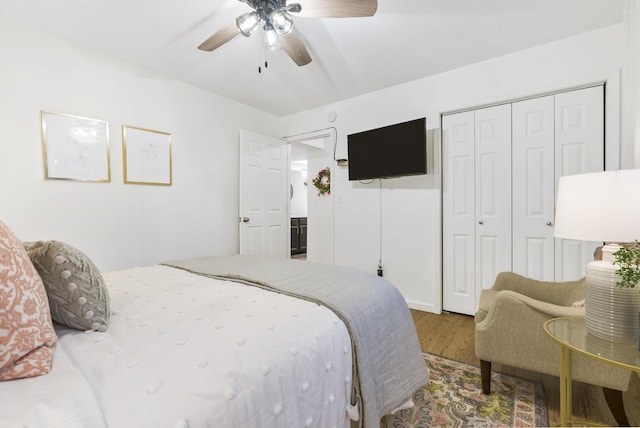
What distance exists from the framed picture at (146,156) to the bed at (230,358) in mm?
1534

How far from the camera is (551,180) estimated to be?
8.03ft

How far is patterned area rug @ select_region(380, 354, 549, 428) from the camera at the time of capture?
142cm

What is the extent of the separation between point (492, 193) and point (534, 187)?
1.07ft

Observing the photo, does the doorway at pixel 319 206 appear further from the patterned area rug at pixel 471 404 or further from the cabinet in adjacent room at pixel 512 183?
the patterned area rug at pixel 471 404

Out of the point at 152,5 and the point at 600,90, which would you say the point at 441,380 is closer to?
the point at 600,90

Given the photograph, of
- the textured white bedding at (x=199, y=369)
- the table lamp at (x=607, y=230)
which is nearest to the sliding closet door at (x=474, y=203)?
the table lamp at (x=607, y=230)

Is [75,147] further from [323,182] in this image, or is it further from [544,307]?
[544,307]

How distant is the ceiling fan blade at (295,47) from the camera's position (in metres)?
1.93

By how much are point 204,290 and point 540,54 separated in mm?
3218

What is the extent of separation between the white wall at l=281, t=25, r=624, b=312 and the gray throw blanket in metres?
1.68

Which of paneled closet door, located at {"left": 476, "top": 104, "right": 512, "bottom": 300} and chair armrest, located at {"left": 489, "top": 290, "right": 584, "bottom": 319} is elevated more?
paneled closet door, located at {"left": 476, "top": 104, "right": 512, "bottom": 300}

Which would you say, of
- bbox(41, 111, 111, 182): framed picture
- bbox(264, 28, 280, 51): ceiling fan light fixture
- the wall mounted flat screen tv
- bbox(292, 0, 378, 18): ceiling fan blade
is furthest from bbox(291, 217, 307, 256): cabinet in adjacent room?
bbox(292, 0, 378, 18): ceiling fan blade

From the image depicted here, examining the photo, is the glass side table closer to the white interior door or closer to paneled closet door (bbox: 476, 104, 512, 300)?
paneled closet door (bbox: 476, 104, 512, 300)

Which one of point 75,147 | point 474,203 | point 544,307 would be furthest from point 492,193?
point 75,147
